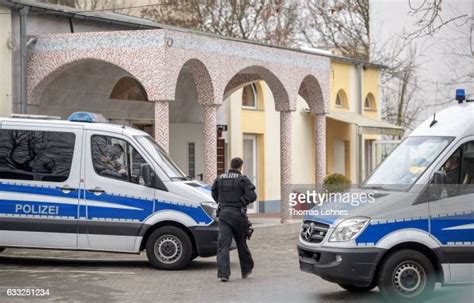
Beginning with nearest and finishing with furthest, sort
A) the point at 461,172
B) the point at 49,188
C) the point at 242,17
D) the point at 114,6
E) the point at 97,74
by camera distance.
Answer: the point at 461,172
the point at 49,188
the point at 97,74
the point at 242,17
the point at 114,6

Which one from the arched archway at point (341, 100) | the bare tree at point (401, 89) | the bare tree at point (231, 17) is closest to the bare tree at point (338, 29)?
the bare tree at point (231, 17)

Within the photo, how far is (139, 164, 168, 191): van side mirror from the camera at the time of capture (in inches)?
581

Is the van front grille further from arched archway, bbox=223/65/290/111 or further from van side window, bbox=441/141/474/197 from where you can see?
arched archway, bbox=223/65/290/111

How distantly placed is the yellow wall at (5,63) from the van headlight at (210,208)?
6.25m

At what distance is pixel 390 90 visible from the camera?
40.4m

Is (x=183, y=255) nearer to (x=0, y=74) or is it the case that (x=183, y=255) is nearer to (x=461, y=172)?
(x=461, y=172)

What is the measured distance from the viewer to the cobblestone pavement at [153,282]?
12078 millimetres

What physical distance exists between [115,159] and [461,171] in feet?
19.5

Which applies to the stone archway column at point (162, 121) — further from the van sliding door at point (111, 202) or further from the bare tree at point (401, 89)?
the bare tree at point (401, 89)

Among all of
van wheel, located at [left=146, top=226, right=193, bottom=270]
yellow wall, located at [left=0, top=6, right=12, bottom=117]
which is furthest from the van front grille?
yellow wall, located at [left=0, top=6, right=12, bottom=117]

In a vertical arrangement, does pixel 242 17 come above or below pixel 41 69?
above

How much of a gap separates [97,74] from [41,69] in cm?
282

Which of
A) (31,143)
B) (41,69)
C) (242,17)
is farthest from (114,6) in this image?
(31,143)

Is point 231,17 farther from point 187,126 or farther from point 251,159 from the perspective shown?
point 187,126
